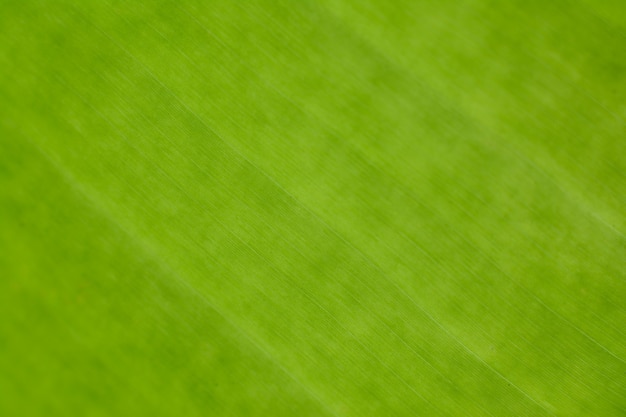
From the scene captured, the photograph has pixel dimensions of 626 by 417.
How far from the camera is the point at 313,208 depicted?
11.3 ft

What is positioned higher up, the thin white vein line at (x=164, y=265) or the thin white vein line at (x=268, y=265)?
the thin white vein line at (x=268, y=265)

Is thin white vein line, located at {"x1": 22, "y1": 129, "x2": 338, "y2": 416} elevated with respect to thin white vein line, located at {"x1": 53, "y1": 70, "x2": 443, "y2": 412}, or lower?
lower

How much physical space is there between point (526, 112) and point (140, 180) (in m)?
2.82

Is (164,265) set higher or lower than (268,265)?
lower

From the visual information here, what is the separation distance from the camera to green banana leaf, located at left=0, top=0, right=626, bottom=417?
3.37m

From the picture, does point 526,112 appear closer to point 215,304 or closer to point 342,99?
point 342,99

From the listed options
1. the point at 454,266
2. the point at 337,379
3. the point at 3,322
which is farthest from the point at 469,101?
the point at 3,322

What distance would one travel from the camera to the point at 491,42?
3.55 metres

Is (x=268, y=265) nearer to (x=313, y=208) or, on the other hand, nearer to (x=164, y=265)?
(x=313, y=208)

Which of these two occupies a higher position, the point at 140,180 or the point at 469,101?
the point at 469,101

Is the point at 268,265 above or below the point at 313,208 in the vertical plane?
below

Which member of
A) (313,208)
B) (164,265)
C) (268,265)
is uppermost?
(313,208)

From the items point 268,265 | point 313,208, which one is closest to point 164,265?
point 268,265

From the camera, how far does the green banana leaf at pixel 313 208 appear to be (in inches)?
133
